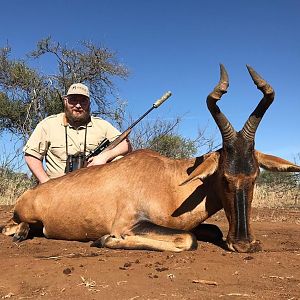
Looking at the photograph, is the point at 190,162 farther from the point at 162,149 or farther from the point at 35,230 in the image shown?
the point at 162,149

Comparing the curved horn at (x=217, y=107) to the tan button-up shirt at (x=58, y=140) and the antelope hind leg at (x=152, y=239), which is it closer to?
the antelope hind leg at (x=152, y=239)

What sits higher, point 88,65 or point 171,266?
point 88,65

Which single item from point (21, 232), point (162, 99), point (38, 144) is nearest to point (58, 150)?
point (38, 144)

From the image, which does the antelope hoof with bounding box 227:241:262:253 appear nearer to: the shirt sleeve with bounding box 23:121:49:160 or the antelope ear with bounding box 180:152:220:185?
the antelope ear with bounding box 180:152:220:185

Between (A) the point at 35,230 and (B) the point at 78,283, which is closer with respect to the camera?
(B) the point at 78,283

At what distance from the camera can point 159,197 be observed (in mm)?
5578

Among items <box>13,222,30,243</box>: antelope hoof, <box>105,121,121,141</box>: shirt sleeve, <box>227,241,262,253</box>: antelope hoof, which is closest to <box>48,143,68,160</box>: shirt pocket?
<box>105,121,121,141</box>: shirt sleeve

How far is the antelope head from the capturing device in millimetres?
4891

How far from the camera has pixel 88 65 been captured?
1781cm

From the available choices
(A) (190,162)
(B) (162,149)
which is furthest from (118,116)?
(A) (190,162)

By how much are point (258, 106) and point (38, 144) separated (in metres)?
3.97

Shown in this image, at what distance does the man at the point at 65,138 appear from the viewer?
7.89m

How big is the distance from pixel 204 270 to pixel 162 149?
14361 mm

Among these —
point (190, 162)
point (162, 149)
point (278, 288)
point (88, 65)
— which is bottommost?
point (278, 288)
